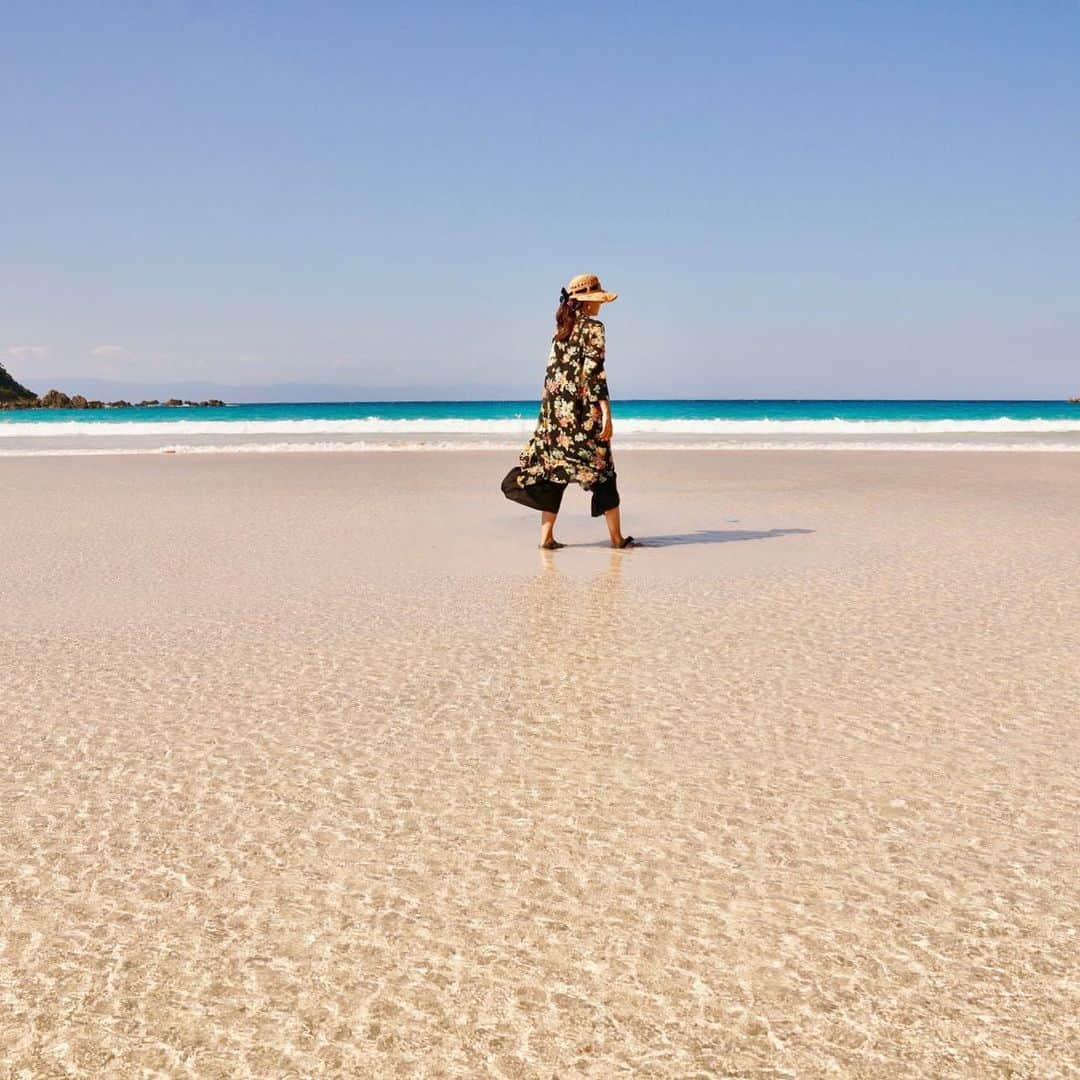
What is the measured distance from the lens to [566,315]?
25.2ft

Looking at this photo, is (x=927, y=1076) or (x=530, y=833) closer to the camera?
(x=927, y=1076)

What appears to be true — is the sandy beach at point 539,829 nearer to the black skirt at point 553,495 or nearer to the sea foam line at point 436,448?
the black skirt at point 553,495

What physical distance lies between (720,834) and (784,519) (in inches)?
286

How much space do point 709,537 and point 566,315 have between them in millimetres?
2090

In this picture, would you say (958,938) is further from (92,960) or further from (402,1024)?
(92,960)

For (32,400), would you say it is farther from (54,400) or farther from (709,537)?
(709,537)

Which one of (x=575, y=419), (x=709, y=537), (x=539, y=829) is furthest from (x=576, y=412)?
(x=539, y=829)

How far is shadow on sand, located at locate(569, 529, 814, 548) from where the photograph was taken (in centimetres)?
811

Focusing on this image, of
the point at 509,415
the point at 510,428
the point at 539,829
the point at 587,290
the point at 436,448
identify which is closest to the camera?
the point at 539,829

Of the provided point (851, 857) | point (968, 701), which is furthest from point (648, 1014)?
point (968, 701)

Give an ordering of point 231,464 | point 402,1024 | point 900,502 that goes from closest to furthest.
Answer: point 402,1024 < point 900,502 < point 231,464

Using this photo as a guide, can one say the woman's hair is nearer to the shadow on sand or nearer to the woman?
the woman

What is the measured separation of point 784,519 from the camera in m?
9.57

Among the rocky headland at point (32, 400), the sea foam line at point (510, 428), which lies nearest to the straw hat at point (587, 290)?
the sea foam line at point (510, 428)
